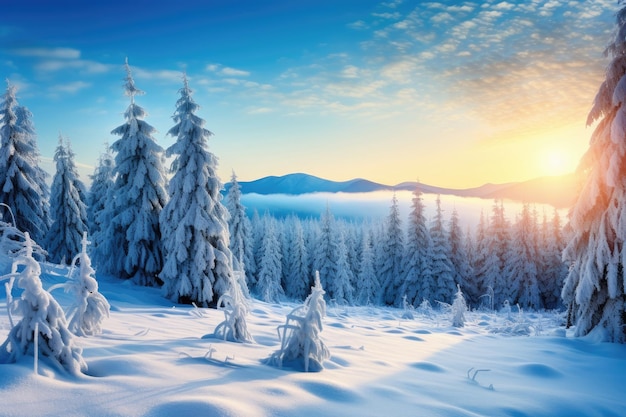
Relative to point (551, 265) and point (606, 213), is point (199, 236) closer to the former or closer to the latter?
point (606, 213)

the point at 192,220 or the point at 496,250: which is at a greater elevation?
the point at 192,220

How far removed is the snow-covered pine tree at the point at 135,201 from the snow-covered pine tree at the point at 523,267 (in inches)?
1546

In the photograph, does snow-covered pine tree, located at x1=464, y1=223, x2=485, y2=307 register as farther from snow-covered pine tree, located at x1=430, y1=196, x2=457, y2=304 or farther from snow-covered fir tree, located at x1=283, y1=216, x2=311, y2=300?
snow-covered fir tree, located at x1=283, y1=216, x2=311, y2=300

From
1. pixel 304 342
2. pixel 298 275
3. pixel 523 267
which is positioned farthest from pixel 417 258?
pixel 304 342

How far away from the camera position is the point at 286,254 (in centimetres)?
5897

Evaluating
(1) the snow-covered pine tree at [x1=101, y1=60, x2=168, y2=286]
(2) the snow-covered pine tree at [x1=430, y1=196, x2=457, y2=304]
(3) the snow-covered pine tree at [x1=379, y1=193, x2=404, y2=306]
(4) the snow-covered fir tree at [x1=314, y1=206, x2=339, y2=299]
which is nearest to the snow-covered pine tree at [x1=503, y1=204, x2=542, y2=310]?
(2) the snow-covered pine tree at [x1=430, y1=196, x2=457, y2=304]

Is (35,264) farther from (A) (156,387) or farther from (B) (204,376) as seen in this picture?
(B) (204,376)

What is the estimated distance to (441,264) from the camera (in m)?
40.1

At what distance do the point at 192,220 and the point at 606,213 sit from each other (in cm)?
1442

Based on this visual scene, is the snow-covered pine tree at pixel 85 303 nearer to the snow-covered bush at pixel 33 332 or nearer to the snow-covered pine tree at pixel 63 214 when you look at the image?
the snow-covered bush at pixel 33 332

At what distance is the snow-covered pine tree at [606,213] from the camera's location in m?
9.36

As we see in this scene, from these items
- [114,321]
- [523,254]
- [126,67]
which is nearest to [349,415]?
[114,321]

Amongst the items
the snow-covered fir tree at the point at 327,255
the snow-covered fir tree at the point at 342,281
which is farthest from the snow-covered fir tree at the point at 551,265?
the snow-covered fir tree at the point at 327,255

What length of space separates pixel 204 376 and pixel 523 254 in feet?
152
